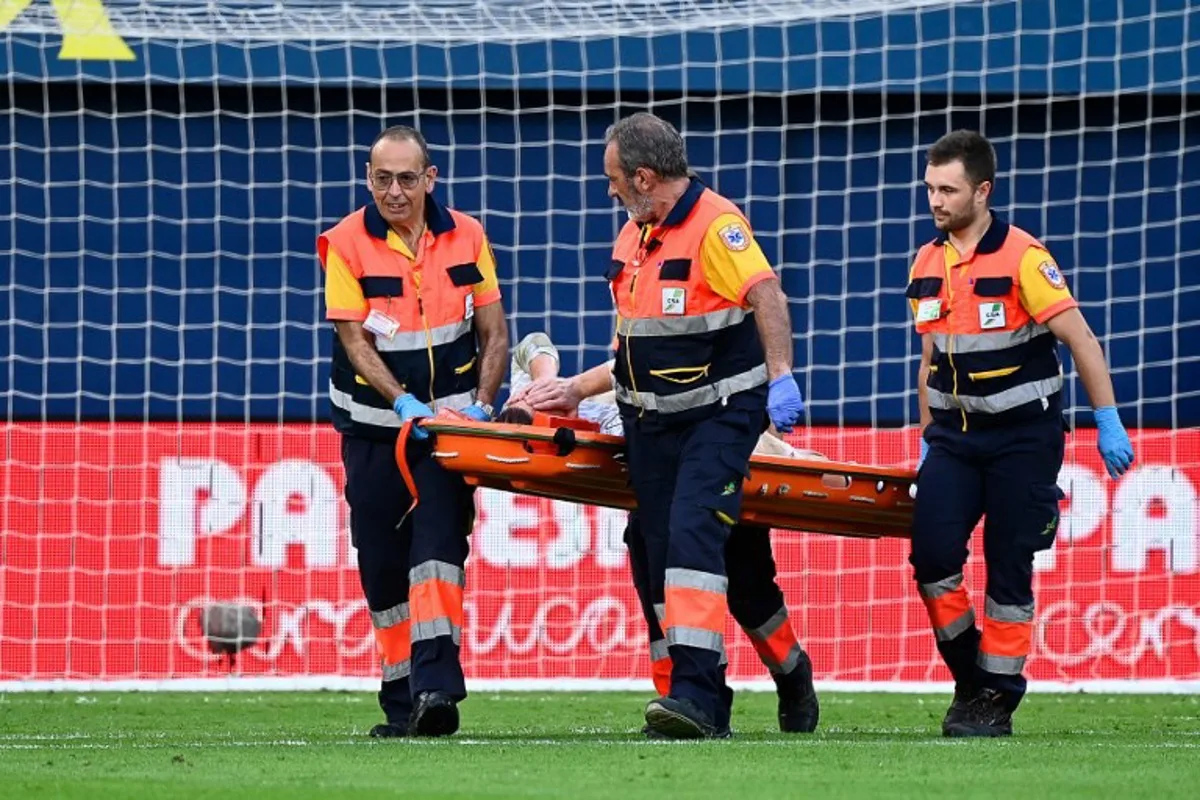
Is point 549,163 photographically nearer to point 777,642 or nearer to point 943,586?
point 777,642

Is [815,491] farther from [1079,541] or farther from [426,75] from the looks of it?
[426,75]

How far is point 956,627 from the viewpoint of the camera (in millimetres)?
7031

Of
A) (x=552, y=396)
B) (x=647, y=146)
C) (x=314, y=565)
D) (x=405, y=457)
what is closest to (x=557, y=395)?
(x=552, y=396)

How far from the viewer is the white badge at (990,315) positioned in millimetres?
6895

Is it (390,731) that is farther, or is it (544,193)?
(544,193)

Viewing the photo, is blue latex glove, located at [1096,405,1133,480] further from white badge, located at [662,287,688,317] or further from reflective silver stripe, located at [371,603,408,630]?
reflective silver stripe, located at [371,603,408,630]

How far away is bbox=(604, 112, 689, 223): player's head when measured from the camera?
6633 millimetres

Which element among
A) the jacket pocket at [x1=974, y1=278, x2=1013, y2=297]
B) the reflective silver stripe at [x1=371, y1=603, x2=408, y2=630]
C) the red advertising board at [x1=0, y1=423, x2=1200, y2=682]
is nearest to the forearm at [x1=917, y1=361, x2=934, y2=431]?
the jacket pocket at [x1=974, y1=278, x2=1013, y2=297]

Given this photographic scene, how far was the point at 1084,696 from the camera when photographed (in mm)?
9898

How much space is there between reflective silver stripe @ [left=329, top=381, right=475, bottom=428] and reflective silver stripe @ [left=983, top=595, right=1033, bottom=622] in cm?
176

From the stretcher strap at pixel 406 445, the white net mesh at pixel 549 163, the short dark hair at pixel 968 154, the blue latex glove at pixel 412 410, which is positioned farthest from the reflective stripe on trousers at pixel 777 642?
the white net mesh at pixel 549 163

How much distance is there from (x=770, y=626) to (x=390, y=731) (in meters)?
1.26

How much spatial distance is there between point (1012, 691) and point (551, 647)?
12.9ft

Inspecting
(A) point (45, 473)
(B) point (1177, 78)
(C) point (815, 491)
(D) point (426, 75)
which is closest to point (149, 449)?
(A) point (45, 473)
